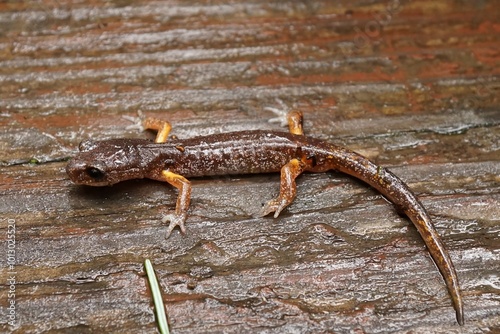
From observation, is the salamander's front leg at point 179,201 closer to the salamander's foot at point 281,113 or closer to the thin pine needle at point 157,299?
the thin pine needle at point 157,299

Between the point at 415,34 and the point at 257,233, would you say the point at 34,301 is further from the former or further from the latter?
the point at 415,34

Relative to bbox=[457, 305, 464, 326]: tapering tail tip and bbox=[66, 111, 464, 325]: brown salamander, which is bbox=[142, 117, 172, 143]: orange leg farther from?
bbox=[457, 305, 464, 326]: tapering tail tip

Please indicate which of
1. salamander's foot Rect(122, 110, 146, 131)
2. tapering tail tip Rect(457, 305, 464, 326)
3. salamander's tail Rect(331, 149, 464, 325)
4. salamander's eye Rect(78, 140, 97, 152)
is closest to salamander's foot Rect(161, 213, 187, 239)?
salamander's eye Rect(78, 140, 97, 152)

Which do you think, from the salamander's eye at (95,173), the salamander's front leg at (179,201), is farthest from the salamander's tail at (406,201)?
the salamander's eye at (95,173)

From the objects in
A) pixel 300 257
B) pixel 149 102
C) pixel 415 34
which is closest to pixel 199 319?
pixel 300 257

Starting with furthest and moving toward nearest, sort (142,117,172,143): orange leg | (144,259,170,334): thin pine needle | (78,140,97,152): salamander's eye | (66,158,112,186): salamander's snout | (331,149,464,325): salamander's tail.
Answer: (142,117,172,143): orange leg → (78,140,97,152): salamander's eye → (66,158,112,186): salamander's snout → (331,149,464,325): salamander's tail → (144,259,170,334): thin pine needle

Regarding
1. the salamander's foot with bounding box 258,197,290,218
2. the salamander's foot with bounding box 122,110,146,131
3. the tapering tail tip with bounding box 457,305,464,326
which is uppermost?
the salamander's foot with bounding box 122,110,146,131
